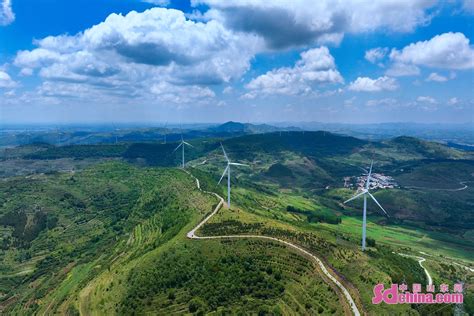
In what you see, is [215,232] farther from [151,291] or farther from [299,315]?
[299,315]

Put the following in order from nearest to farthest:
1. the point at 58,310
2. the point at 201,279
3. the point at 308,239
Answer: the point at 201,279 < the point at 308,239 < the point at 58,310

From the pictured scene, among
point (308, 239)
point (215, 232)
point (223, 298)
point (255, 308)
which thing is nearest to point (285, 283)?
point (255, 308)

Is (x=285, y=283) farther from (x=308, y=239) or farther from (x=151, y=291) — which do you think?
(x=151, y=291)

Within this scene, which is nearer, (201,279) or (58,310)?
(201,279)

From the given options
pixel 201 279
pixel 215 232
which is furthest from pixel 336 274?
pixel 215 232

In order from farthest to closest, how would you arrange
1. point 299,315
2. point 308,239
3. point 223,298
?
1. point 308,239
2. point 223,298
3. point 299,315

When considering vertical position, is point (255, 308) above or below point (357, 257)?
below

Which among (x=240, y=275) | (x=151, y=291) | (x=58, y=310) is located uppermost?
(x=240, y=275)

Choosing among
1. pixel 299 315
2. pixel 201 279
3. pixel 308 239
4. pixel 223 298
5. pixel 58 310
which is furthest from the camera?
pixel 58 310

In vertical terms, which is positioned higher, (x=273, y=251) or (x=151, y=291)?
(x=273, y=251)
